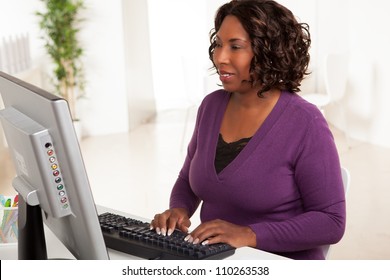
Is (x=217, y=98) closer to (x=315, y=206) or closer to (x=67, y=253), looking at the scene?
(x=315, y=206)

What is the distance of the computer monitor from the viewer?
1.15m

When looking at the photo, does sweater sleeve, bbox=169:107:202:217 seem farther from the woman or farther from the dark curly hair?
the dark curly hair

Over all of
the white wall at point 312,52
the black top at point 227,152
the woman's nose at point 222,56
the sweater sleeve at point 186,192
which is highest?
the woman's nose at point 222,56

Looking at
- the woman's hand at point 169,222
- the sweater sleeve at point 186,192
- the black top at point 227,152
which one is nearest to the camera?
the woman's hand at point 169,222

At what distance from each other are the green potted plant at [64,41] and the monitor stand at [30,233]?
4657 mm

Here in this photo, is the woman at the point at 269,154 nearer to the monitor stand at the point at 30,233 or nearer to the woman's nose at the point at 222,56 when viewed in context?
the woman's nose at the point at 222,56

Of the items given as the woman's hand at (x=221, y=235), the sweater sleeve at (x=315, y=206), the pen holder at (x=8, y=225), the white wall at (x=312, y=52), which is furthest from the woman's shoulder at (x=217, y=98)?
the white wall at (x=312, y=52)

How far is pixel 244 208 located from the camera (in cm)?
182

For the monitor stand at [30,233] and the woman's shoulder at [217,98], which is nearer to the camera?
the monitor stand at [30,233]

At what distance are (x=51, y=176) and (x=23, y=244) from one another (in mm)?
280

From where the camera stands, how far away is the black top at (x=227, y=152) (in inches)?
72.9

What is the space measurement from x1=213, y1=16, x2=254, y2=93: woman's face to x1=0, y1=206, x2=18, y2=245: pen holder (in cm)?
66
